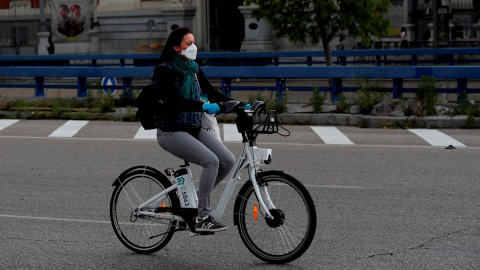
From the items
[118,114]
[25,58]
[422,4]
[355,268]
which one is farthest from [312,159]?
[422,4]

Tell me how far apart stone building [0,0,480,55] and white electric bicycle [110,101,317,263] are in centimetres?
3244

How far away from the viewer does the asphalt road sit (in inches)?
303

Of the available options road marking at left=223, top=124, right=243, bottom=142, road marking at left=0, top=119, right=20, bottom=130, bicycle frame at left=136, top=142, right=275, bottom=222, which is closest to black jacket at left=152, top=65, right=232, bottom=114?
bicycle frame at left=136, top=142, right=275, bottom=222

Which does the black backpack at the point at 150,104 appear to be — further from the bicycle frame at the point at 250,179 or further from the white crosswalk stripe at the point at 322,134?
the white crosswalk stripe at the point at 322,134

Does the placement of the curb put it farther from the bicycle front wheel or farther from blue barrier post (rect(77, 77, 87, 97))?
the bicycle front wheel

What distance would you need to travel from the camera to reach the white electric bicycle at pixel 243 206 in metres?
7.09

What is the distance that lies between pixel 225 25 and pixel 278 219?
1667 inches

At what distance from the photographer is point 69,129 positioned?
62.1 feet

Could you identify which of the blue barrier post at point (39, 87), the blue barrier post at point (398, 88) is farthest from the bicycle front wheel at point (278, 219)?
the blue barrier post at point (39, 87)

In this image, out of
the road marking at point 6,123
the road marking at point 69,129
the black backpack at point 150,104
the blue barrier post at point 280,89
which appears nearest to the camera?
the black backpack at point 150,104

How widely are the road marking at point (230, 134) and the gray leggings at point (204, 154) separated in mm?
9182

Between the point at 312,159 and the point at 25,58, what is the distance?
80.5 ft

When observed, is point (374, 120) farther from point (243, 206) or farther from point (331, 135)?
point (243, 206)

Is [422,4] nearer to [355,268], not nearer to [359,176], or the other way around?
[359,176]
